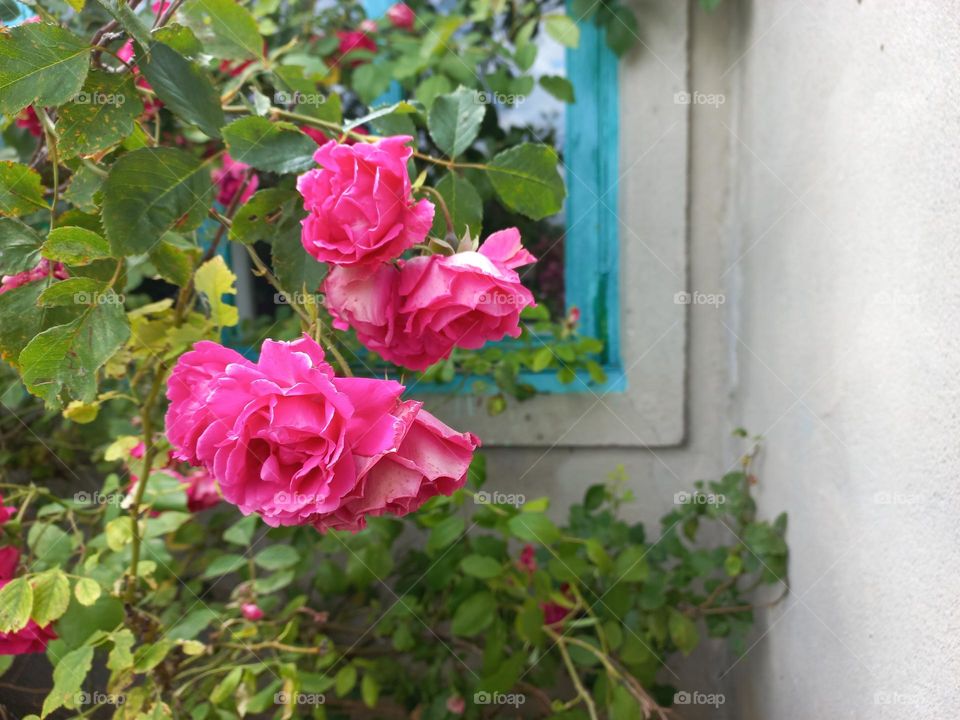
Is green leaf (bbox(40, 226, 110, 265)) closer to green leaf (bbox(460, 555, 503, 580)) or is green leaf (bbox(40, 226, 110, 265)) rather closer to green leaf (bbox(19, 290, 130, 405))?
green leaf (bbox(19, 290, 130, 405))

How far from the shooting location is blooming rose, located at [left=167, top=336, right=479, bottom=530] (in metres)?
0.52

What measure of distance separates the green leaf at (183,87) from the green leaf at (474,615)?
0.86m

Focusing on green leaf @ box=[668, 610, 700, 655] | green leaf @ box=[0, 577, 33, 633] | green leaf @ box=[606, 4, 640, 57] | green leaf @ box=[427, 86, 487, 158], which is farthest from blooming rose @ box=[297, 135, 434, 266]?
green leaf @ box=[606, 4, 640, 57]

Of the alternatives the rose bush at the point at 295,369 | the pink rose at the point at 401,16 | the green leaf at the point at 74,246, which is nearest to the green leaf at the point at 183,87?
the rose bush at the point at 295,369

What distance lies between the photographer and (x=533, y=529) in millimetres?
1201

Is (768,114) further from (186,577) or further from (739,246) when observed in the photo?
(186,577)

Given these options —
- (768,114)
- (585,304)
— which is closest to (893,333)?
(768,114)

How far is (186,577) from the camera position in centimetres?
158

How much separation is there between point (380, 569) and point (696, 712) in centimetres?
79

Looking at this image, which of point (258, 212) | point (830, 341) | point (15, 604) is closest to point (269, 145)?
point (258, 212)

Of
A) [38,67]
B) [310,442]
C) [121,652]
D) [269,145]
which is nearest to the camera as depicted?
[310,442]

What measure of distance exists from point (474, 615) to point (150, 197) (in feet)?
2.86

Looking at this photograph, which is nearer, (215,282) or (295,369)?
(295,369)

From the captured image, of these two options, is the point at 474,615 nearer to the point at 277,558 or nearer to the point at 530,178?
the point at 277,558
